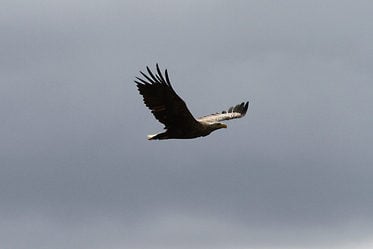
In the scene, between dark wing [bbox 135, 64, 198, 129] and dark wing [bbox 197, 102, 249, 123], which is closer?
dark wing [bbox 135, 64, 198, 129]

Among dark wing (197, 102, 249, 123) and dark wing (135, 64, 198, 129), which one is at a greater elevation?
dark wing (197, 102, 249, 123)

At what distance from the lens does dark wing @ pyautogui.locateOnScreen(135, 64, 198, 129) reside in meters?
45.3

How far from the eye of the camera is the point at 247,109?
187 feet

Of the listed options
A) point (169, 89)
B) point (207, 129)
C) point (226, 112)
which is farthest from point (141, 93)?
point (226, 112)

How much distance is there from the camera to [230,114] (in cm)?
5606

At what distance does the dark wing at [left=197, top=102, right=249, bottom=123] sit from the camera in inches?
2136

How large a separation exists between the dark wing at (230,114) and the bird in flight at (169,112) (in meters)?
2.42

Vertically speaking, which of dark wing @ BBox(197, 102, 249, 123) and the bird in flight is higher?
dark wing @ BBox(197, 102, 249, 123)

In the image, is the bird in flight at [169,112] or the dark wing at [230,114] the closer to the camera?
the bird in flight at [169,112]

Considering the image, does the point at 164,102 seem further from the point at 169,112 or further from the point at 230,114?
the point at 230,114

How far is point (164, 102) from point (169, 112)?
796 millimetres

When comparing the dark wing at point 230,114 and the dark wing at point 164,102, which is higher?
the dark wing at point 230,114

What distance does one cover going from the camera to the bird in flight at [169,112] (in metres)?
45.5

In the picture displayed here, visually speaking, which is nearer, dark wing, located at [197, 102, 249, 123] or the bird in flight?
the bird in flight
